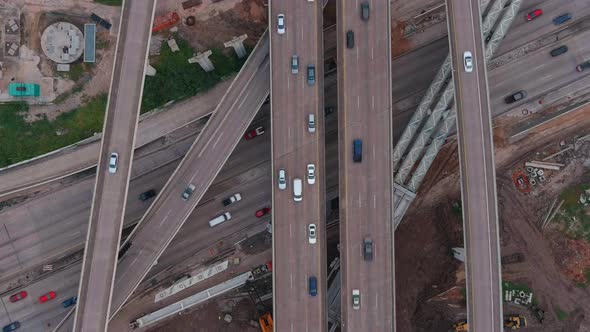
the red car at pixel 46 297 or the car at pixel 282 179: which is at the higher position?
the car at pixel 282 179

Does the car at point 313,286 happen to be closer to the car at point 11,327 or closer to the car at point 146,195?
the car at point 146,195

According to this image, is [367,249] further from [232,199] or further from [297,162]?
[232,199]

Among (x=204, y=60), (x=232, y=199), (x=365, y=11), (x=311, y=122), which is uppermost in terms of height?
(x=365, y=11)

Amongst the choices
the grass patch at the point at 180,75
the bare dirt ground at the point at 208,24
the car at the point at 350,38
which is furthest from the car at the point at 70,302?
the car at the point at 350,38

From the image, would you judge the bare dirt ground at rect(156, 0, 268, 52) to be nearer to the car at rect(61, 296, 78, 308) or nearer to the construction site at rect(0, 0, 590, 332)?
the construction site at rect(0, 0, 590, 332)

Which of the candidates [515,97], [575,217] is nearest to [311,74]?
[515,97]

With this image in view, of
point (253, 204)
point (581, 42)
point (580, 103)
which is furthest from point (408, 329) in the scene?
point (581, 42)

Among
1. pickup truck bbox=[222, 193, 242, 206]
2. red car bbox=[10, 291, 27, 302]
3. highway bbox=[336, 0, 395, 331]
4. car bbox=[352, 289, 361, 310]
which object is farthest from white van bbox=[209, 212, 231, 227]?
red car bbox=[10, 291, 27, 302]

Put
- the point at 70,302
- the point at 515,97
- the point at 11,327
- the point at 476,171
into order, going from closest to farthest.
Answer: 1. the point at 476,171
2. the point at 11,327
3. the point at 70,302
4. the point at 515,97
